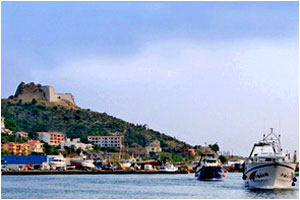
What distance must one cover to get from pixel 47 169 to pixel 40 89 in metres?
78.5

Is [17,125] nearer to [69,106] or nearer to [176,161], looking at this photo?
[69,106]

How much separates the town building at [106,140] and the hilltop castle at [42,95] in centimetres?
2531

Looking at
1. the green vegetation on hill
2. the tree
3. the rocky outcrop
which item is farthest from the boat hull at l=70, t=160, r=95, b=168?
the rocky outcrop

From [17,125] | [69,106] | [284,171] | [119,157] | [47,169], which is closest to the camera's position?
[284,171]

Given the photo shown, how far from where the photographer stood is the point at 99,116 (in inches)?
7717

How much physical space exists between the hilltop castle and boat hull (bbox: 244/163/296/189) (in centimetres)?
15180

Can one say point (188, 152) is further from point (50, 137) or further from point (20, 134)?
point (20, 134)

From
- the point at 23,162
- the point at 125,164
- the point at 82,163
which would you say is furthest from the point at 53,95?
the point at 23,162

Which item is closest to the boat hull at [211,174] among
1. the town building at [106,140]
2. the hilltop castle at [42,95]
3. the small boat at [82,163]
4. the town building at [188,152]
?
the small boat at [82,163]

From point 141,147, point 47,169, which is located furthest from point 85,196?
point 141,147

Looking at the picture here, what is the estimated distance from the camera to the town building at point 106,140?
171375 mm

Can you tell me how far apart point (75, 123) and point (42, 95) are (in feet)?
52.2

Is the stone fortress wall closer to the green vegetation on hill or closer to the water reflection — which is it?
the green vegetation on hill

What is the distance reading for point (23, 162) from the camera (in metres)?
121
